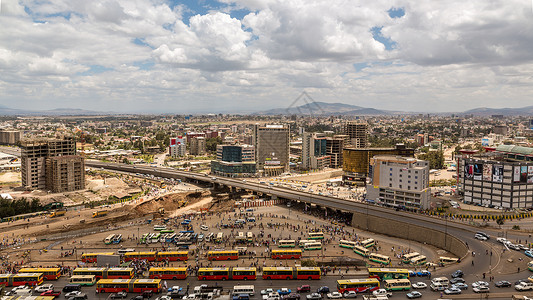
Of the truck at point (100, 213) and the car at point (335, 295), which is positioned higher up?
the car at point (335, 295)

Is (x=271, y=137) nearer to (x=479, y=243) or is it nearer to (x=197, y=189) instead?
(x=197, y=189)

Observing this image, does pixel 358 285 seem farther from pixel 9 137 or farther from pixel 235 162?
pixel 9 137

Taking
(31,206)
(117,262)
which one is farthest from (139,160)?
(117,262)

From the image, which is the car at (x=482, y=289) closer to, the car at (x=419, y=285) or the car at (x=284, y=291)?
the car at (x=419, y=285)

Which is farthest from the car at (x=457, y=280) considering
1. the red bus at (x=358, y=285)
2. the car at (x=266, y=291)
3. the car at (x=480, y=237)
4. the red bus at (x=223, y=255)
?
the red bus at (x=223, y=255)

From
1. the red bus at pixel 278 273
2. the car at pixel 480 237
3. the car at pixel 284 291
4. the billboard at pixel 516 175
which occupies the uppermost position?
the billboard at pixel 516 175

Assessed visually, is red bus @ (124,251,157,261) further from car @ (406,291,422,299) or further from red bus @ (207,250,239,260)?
car @ (406,291,422,299)

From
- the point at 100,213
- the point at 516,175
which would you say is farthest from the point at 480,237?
the point at 100,213
